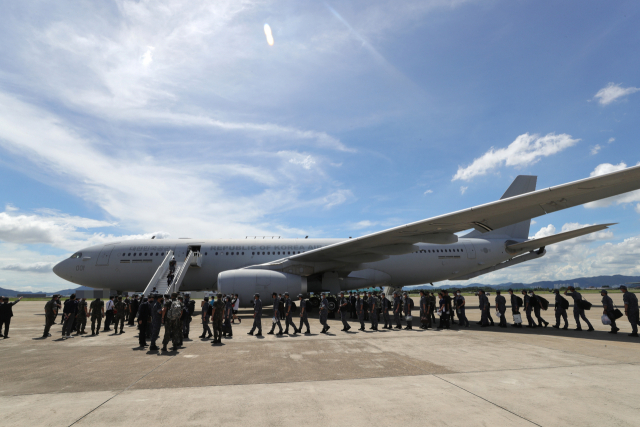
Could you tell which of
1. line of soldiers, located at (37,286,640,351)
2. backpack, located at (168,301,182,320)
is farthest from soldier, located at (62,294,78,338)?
backpack, located at (168,301,182,320)

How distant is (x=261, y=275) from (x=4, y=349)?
8.40 m

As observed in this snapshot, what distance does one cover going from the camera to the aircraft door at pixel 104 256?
1880 cm

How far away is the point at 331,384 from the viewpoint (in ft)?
16.6

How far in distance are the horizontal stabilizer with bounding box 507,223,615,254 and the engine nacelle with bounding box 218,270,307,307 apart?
1223 cm

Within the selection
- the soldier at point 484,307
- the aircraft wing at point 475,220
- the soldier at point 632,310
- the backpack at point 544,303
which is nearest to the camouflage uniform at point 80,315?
the aircraft wing at point 475,220

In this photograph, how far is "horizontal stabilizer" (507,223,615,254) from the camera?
524 inches

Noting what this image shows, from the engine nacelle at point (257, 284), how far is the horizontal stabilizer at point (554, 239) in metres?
12.2

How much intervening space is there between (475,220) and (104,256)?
19.4m

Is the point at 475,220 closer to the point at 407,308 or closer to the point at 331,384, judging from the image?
the point at 407,308

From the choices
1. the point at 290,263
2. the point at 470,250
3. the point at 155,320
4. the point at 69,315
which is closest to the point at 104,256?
the point at 69,315

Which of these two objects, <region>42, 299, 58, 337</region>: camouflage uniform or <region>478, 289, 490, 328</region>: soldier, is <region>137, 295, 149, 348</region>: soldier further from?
<region>478, 289, 490, 328</region>: soldier

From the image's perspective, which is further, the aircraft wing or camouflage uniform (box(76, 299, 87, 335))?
camouflage uniform (box(76, 299, 87, 335))

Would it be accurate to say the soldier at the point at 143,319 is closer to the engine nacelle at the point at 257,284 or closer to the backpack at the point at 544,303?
the engine nacelle at the point at 257,284

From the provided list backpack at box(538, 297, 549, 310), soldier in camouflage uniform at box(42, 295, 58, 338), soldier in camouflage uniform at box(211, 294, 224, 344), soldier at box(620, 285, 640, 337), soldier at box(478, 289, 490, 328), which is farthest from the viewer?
soldier at box(478, 289, 490, 328)
